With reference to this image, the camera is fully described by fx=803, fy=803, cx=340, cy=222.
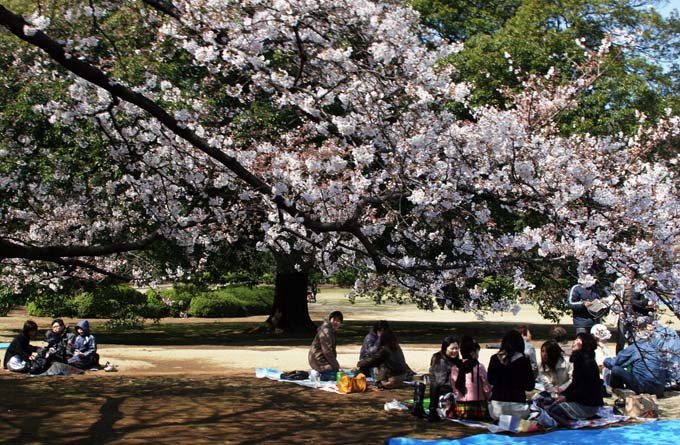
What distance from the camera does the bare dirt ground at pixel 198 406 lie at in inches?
319

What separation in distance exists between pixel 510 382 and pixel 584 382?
91cm

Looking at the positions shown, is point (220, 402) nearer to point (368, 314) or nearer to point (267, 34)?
point (267, 34)

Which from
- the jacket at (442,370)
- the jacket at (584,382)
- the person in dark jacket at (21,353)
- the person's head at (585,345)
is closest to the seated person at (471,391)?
the jacket at (442,370)

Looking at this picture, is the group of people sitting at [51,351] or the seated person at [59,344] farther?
the seated person at [59,344]

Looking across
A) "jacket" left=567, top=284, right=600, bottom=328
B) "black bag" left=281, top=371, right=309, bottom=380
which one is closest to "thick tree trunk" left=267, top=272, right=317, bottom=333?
"black bag" left=281, top=371, right=309, bottom=380

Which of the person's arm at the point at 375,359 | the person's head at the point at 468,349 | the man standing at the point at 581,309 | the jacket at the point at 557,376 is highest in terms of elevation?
the man standing at the point at 581,309

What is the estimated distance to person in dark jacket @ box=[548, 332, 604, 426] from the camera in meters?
9.04

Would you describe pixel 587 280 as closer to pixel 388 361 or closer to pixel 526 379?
pixel 526 379

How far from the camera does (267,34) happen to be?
6.86 m

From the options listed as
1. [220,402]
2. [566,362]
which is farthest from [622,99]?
Result: [220,402]

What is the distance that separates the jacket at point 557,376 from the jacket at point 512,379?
3.89ft

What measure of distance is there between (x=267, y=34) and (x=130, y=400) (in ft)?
17.5

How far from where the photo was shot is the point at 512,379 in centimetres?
894

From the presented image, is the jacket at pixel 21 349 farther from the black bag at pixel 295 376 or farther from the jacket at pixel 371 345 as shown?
the jacket at pixel 371 345
